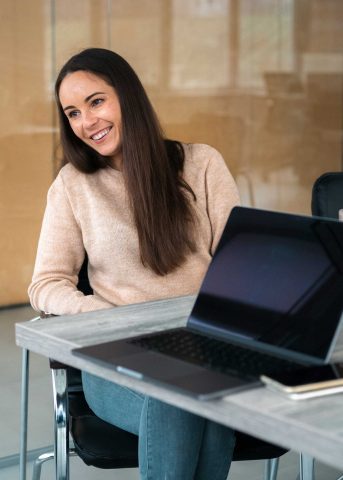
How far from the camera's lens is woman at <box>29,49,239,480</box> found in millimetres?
2322

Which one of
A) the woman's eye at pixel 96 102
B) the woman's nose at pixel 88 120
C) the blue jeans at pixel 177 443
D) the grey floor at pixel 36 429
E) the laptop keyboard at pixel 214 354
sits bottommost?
the grey floor at pixel 36 429

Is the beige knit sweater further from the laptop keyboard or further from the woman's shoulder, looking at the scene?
the laptop keyboard

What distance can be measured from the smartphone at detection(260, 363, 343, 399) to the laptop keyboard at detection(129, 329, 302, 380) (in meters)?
0.03

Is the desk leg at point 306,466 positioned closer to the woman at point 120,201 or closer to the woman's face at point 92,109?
the woman at point 120,201

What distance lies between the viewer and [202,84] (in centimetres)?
494

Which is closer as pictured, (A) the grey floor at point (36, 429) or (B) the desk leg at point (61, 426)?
(B) the desk leg at point (61, 426)

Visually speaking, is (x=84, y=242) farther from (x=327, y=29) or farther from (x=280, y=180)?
(x=327, y=29)

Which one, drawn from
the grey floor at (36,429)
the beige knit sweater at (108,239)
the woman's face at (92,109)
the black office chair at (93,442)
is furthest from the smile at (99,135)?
the grey floor at (36,429)

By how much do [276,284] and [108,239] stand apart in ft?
2.71

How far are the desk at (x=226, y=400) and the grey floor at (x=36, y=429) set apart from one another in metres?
1.31

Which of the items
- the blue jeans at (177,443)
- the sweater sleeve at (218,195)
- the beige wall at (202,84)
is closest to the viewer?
the blue jeans at (177,443)

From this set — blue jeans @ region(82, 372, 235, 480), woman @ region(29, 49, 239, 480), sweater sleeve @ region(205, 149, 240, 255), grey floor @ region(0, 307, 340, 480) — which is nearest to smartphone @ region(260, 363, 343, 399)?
blue jeans @ region(82, 372, 235, 480)

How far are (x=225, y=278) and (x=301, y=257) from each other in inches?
6.3

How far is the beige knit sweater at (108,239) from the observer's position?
2.31 m
